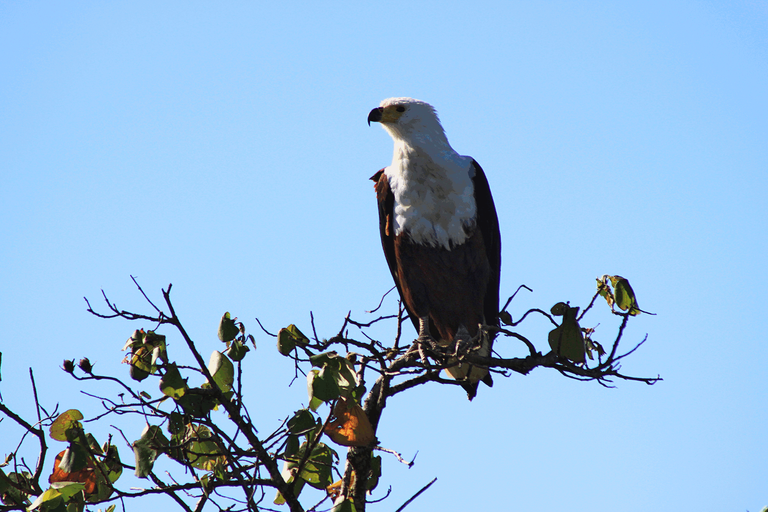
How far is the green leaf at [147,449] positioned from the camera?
2.50 m

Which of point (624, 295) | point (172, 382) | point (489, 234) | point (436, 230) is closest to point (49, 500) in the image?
point (172, 382)

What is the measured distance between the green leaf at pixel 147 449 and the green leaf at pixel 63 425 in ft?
0.78

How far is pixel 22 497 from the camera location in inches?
98.3

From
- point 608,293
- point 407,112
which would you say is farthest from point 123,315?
point 407,112

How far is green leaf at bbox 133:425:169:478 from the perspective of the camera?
2.50m

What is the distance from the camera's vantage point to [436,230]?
434cm

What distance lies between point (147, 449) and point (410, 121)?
294cm

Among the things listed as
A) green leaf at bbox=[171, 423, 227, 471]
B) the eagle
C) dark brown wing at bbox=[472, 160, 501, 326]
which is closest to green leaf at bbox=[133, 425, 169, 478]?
green leaf at bbox=[171, 423, 227, 471]

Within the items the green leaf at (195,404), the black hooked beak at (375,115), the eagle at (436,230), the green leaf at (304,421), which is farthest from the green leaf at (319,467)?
the black hooked beak at (375,115)

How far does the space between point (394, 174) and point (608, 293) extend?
6.66ft

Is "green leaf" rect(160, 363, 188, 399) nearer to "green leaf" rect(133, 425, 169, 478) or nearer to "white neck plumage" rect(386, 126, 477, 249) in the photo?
"green leaf" rect(133, 425, 169, 478)

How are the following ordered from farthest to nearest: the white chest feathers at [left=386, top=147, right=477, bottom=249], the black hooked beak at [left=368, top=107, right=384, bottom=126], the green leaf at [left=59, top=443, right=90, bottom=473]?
the black hooked beak at [left=368, top=107, right=384, bottom=126] → the white chest feathers at [left=386, top=147, right=477, bottom=249] → the green leaf at [left=59, top=443, right=90, bottom=473]

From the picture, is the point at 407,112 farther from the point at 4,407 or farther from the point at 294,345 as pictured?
the point at 4,407

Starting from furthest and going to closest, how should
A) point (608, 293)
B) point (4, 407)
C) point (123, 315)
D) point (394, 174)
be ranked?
1. point (394, 174)
2. point (608, 293)
3. point (123, 315)
4. point (4, 407)
